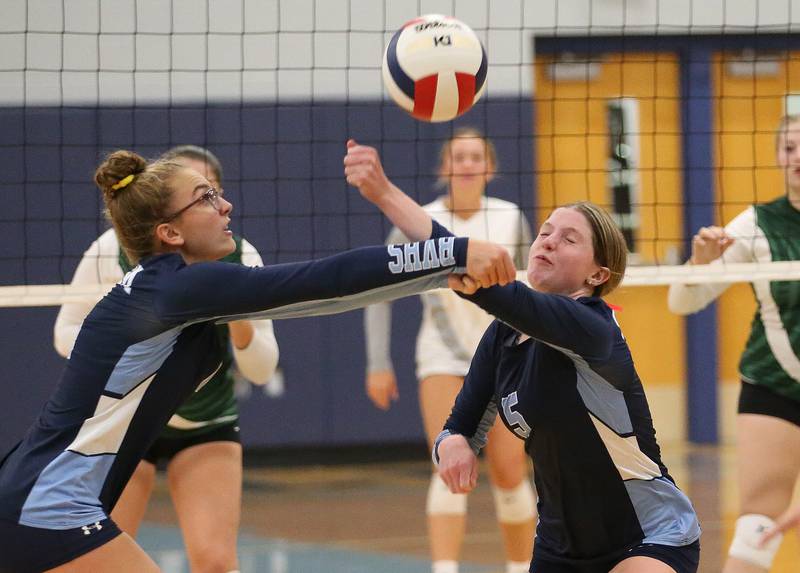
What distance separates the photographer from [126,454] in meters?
2.62

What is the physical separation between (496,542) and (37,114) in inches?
161

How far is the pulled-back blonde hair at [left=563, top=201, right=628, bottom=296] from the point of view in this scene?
2.76 meters

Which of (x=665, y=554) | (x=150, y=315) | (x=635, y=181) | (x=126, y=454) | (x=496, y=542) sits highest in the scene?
(x=635, y=181)

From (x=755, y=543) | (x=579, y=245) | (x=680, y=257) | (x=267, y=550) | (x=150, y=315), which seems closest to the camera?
(x=150, y=315)

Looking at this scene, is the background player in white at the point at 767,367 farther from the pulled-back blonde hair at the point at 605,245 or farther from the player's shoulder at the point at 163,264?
the player's shoulder at the point at 163,264

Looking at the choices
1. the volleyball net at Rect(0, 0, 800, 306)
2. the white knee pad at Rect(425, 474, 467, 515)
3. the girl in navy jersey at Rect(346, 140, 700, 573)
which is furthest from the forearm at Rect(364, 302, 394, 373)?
the girl in navy jersey at Rect(346, 140, 700, 573)

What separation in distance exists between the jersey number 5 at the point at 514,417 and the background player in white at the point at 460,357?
1.81 meters

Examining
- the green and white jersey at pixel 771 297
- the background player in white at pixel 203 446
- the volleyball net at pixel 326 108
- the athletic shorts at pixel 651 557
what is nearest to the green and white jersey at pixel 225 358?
the background player in white at pixel 203 446

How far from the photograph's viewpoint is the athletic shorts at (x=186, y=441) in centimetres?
374

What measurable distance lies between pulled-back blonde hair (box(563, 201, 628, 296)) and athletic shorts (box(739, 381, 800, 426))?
142cm

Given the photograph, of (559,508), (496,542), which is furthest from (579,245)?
(496,542)

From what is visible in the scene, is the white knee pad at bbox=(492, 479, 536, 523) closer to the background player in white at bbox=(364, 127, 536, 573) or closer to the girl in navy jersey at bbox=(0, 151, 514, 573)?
the background player in white at bbox=(364, 127, 536, 573)

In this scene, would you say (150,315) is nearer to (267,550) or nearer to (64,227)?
(267,550)

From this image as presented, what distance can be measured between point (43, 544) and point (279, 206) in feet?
18.1
